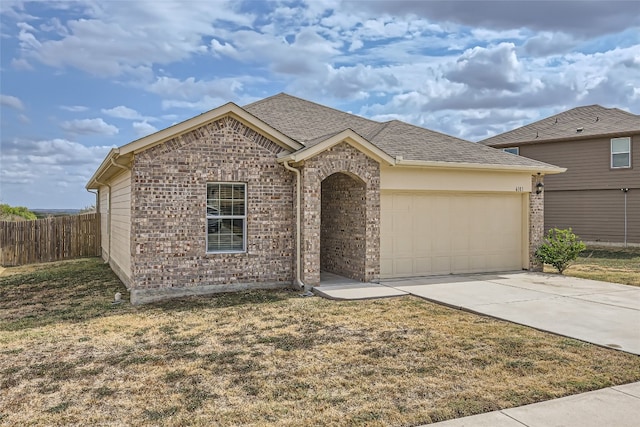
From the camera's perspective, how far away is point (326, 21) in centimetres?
1251

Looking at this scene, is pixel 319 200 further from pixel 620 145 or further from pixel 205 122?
pixel 620 145

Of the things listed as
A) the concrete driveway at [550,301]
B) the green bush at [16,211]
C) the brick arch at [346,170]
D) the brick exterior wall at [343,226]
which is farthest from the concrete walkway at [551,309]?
the green bush at [16,211]

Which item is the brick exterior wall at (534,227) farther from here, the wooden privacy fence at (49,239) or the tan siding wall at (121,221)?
the wooden privacy fence at (49,239)

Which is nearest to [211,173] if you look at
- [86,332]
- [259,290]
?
[259,290]

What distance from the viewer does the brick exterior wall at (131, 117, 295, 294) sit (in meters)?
9.54

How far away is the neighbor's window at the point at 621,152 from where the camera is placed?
21219 mm

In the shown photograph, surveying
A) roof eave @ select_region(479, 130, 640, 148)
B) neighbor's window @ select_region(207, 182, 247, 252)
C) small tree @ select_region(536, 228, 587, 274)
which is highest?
roof eave @ select_region(479, 130, 640, 148)

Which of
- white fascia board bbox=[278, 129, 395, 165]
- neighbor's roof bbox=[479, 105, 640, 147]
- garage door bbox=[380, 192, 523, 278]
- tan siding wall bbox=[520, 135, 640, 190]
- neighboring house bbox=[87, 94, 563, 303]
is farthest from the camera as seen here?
neighbor's roof bbox=[479, 105, 640, 147]

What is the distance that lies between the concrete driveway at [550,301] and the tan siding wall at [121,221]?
20.5 feet

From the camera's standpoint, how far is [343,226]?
12.3 m

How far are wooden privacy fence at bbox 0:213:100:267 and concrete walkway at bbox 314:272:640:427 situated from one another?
486 inches

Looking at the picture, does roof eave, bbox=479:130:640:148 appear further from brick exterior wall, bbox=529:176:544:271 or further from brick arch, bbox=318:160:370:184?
brick arch, bbox=318:160:370:184

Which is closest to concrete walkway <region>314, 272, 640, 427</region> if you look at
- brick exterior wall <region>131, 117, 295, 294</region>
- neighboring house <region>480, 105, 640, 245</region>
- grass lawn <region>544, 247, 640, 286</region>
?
grass lawn <region>544, 247, 640, 286</region>

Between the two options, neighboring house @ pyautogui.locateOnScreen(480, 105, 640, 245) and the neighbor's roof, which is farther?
the neighbor's roof
